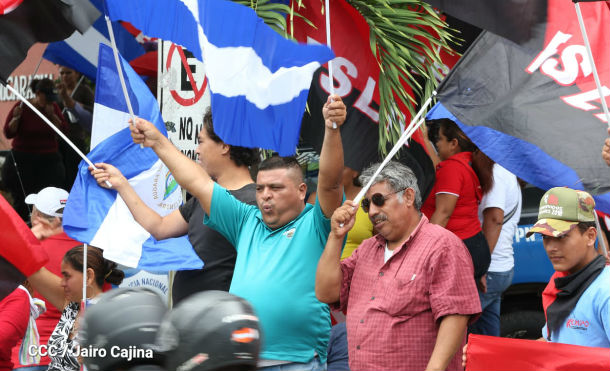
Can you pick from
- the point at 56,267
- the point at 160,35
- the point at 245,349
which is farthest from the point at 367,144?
the point at 245,349

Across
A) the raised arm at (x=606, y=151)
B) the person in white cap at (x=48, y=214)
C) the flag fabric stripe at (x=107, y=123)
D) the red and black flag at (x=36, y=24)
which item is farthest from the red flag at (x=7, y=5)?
the raised arm at (x=606, y=151)

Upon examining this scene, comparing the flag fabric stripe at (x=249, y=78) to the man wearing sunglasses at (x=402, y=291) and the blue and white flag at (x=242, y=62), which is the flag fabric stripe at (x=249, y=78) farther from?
the man wearing sunglasses at (x=402, y=291)

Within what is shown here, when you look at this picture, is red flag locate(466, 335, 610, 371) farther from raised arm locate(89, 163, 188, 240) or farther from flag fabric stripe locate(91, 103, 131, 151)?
flag fabric stripe locate(91, 103, 131, 151)

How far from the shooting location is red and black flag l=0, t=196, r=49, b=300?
531 cm

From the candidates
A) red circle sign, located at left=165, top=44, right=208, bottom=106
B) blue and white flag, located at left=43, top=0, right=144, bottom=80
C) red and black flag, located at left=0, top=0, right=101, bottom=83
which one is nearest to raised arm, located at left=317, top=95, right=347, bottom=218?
red and black flag, located at left=0, top=0, right=101, bottom=83

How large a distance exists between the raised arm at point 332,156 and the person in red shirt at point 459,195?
189 centimetres

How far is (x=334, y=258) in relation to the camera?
16.5ft

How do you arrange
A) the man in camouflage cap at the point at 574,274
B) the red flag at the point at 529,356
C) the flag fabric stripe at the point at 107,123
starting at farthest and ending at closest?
1. the flag fabric stripe at the point at 107,123
2. the man in camouflage cap at the point at 574,274
3. the red flag at the point at 529,356

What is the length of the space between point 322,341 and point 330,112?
123cm

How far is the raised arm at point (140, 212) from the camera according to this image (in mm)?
5961

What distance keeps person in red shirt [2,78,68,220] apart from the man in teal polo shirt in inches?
154

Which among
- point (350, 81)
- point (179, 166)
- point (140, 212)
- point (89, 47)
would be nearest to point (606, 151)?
point (350, 81)

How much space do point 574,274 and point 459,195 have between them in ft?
6.87

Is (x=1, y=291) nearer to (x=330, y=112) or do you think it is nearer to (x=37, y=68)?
(x=330, y=112)
